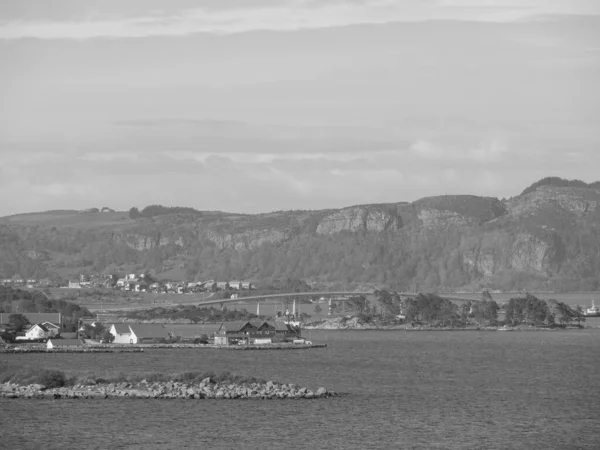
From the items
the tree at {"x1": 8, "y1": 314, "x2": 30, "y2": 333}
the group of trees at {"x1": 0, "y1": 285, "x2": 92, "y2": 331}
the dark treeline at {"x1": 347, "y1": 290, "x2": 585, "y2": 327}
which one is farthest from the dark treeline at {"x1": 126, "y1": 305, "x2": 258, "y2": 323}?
the tree at {"x1": 8, "y1": 314, "x2": 30, "y2": 333}

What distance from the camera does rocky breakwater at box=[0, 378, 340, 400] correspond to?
2148 inches

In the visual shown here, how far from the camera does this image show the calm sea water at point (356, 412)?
44.1 metres

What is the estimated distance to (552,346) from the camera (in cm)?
10194

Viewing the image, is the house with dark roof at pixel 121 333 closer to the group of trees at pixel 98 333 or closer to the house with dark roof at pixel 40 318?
the group of trees at pixel 98 333

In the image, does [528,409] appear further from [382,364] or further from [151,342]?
[151,342]

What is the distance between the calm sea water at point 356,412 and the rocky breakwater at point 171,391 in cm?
119

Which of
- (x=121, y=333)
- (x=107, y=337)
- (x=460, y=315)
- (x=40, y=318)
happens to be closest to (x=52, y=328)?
(x=40, y=318)

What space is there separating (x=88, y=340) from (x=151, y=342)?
4.82m

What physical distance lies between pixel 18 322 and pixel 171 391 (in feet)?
190

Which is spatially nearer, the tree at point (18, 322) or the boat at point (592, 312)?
the tree at point (18, 322)

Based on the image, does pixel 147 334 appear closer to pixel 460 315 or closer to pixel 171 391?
pixel 171 391

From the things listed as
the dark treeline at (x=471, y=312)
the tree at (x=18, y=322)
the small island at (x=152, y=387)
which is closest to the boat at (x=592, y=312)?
the dark treeline at (x=471, y=312)

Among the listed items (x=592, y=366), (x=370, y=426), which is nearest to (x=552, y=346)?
(x=592, y=366)

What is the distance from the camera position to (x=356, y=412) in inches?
2003
